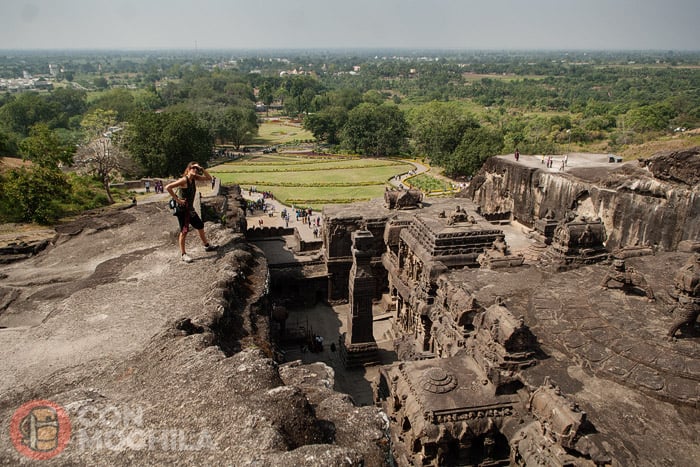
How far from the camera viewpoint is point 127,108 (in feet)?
341

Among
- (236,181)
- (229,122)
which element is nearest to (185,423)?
(236,181)

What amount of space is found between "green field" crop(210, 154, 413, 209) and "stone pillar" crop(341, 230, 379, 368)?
28572mm

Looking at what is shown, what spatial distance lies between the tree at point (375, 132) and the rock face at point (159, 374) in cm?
6254

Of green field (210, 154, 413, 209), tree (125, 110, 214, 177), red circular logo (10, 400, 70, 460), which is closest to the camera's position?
red circular logo (10, 400, 70, 460)

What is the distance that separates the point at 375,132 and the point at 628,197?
182ft

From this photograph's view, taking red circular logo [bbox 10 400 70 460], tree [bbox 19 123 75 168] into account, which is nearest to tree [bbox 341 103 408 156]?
tree [bbox 19 123 75 168]

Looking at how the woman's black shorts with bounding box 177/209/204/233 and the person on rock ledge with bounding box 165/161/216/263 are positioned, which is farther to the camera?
the woman's black shorts with bounding box 177/209/204/233

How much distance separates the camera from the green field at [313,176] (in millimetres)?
53812

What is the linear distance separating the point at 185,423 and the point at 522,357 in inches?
356

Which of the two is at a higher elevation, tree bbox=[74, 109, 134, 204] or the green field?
tree bbox=[74, 109, 134, 204]

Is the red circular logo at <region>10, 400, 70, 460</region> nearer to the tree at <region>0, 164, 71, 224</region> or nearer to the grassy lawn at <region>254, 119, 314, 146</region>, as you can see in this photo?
the tree at <region>0, 164, 71, 224</region>

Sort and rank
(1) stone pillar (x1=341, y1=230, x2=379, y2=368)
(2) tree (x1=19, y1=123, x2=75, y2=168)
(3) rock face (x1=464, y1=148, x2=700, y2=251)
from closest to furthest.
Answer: (1) stone pillar (x1=341, y1=230, x2=379, y2=368) < (3) rock face (x1=464, y1=148, x2=700, y2=251) < (2) tree (x1=19, y1=123, x2=75, y2=168)

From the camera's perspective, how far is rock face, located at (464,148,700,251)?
24125mm

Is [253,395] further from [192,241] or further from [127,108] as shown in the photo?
[127,108]
